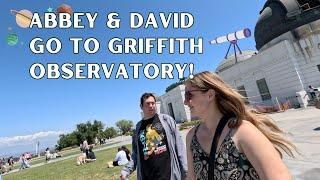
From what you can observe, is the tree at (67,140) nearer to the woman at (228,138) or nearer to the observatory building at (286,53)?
the observatory building at (286,53)

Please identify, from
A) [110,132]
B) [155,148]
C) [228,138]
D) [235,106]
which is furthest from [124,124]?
[228,138]

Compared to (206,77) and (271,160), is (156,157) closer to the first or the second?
(206,77)

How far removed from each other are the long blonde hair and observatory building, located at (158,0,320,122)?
1085 inches

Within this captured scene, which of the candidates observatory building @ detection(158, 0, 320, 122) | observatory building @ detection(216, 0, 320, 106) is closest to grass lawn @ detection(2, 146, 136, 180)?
observatory building @ detection(158, 0, 320, 122)

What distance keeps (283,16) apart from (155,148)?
34.3 meters

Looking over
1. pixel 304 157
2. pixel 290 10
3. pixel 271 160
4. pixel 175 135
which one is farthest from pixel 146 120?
pixel 290 10

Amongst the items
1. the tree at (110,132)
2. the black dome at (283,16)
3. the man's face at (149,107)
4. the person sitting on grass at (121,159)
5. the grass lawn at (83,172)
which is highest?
the black dome at (283,16)

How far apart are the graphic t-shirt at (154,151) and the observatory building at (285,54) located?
25410 millimetres

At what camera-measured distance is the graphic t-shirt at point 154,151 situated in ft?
15.2

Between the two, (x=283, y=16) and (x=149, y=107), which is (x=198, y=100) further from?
(x=283, y=16)

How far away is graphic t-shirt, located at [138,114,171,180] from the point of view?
4.62 m

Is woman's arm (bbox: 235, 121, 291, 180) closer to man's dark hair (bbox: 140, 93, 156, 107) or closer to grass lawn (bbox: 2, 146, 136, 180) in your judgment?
man's dark hair (bbox: 140, 93, 156, 107)

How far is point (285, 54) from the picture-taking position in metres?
33.1

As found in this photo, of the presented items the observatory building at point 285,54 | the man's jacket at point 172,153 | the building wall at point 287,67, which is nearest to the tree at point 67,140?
the observatory building at point 285,54
